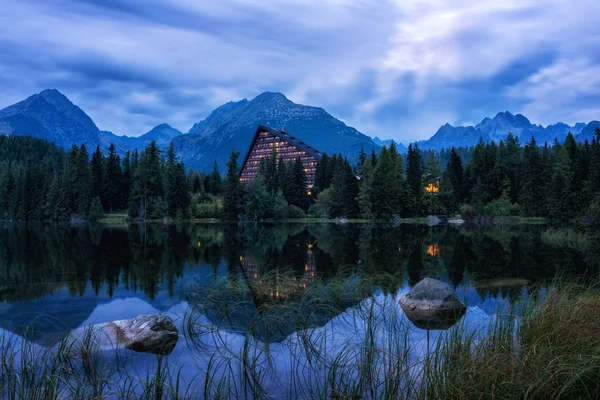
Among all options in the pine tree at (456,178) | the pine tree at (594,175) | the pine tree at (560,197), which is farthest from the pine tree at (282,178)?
the pine tree at (594,175)

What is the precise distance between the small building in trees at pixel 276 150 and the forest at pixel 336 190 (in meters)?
26.8

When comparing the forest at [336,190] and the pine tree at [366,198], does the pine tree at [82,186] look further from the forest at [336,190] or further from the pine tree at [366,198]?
the pine tree at [366,198]

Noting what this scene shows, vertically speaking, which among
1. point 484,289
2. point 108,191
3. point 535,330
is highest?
point 108,191

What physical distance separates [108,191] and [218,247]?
193 ft

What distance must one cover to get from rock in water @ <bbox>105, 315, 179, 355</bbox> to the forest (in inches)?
2308

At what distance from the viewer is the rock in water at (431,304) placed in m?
10.4

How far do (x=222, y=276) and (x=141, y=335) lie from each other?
8384 millimetres

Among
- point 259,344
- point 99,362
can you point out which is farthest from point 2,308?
point 259,344

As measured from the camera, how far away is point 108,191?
7938 centimetres

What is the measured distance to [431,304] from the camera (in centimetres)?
1098

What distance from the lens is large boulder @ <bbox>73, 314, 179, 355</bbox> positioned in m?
7.90

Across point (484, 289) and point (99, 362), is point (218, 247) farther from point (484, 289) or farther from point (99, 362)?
point (99, 362)

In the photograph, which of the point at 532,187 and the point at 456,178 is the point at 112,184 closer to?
the point at 456,178

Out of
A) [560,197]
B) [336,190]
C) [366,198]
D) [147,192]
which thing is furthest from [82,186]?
[560,197]
